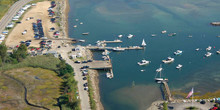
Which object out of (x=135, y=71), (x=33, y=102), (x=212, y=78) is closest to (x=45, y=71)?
(x=33, y=102)

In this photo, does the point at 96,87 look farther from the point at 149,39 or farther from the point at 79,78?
the point at 149,39

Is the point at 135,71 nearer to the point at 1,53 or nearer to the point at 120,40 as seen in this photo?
the point at 120,40

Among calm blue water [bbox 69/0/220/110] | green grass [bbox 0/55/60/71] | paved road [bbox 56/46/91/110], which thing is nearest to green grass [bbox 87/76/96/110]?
paved road [bbox 56/46/91/110]

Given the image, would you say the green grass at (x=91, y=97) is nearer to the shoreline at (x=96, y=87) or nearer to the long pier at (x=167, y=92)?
the shoreline at (x=96, y=87)

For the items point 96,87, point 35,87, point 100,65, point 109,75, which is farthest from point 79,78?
point 35,87

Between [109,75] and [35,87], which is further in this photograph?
[109,75]

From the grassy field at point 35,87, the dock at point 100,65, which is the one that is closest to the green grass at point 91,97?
the grassy field at point 35,87

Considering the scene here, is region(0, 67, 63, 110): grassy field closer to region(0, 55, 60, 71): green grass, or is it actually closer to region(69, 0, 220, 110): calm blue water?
region(0, 55, 60, 71): green grass
